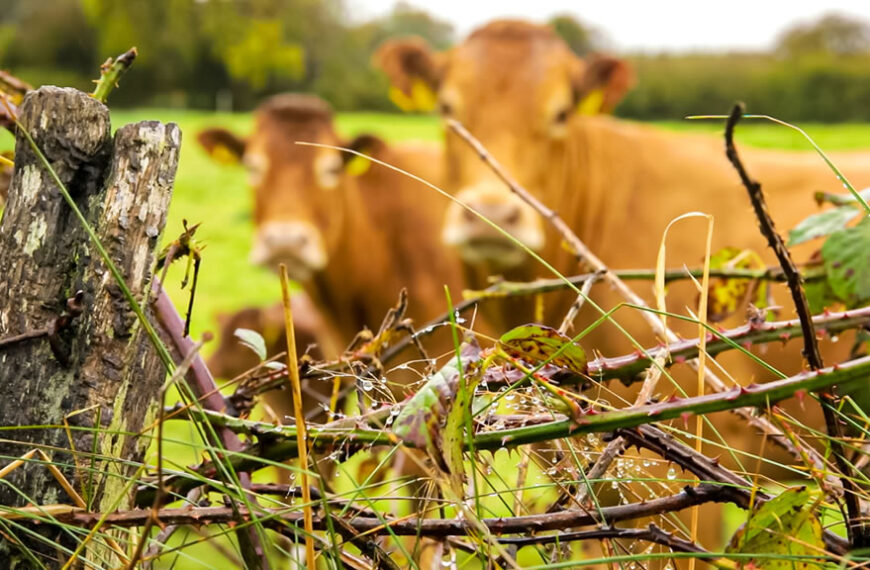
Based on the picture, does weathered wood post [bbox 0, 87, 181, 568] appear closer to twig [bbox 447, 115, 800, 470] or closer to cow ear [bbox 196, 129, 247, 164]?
twig [bbox 447, 115, 800, 470]

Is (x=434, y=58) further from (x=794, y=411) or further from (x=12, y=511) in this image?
(x=12, y=511)

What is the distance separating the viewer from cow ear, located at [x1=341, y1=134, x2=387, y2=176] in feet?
13.3

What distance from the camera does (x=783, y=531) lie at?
510mm

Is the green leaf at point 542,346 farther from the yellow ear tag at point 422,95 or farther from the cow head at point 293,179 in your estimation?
the cow head at point 293,179

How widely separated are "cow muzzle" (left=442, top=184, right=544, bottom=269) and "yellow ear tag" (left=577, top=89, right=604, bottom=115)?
0.74m

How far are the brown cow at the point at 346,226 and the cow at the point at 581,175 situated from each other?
78 cm

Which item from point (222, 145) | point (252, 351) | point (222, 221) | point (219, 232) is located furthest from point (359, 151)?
point (222, 221)

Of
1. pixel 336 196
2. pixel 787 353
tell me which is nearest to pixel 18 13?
pixel 336 196

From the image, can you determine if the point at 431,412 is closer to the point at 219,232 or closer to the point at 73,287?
the point at 73,287

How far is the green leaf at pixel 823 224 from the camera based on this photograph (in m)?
0.92

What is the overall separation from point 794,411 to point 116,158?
2.28 meters

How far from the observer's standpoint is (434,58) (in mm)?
3338

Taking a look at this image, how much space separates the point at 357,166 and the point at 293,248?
61 centimetres

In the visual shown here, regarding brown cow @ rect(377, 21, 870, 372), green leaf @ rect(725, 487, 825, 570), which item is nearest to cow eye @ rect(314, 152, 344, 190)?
brown cow @ rect(377, 21, 870, 372)
